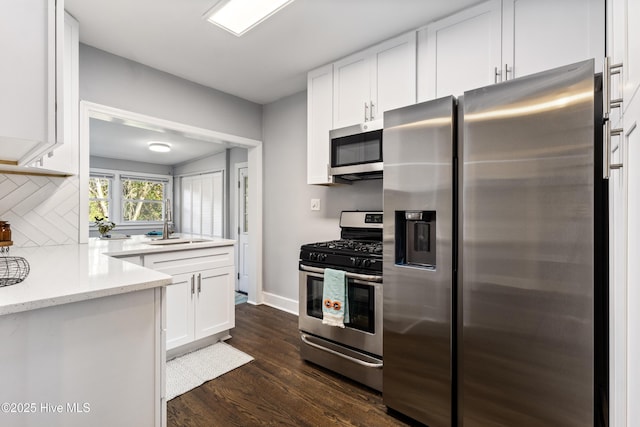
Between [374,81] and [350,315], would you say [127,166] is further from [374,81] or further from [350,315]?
[350,315]

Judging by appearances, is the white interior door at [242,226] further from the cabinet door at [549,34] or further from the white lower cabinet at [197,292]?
the cabinet door at [549,34]

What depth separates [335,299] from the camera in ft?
6.72

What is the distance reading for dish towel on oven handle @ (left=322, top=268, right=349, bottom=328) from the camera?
201cm

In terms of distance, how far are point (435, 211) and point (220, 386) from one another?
5.93 ft

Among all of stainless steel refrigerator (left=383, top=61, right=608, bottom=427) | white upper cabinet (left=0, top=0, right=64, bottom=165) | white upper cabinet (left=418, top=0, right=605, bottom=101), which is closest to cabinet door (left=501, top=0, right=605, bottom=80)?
white upper cabinet (left=418, top=0, right=605, bottom=101)

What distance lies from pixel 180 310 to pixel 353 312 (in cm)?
140

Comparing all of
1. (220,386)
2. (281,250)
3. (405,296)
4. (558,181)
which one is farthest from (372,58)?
(220,386)

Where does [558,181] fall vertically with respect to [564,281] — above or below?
above

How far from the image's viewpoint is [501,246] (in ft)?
4.39

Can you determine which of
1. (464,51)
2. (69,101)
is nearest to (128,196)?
(69,101)

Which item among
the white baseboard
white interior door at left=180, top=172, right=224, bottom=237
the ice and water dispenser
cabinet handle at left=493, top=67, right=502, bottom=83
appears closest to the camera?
the ice and water dispenser

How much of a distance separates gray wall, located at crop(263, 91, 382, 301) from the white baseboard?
4 centimetres

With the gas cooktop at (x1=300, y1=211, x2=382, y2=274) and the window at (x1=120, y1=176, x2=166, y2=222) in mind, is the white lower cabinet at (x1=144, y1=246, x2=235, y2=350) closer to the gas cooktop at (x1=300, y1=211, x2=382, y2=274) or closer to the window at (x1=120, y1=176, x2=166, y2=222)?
the gas cooktop at (x1=300, y1=211, x2=382, y2=274)

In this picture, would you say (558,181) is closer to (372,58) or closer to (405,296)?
(405,296)
